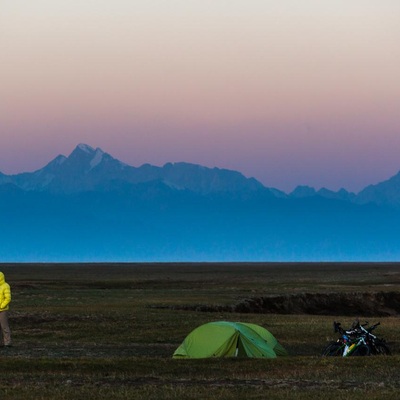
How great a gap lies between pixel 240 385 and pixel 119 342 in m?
17.1

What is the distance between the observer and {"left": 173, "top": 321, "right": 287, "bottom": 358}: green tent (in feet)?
116

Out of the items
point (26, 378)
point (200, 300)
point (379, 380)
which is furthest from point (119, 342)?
point (200, 300)

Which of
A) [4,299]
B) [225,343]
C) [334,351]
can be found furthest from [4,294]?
[334,351]

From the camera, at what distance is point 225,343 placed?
3544 cm

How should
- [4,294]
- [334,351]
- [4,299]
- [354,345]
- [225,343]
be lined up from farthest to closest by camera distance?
[4,299] → [4,294] → [334,351] → [225,343] → [354,345]

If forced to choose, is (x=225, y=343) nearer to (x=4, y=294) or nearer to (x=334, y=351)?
(x=334, y=351)

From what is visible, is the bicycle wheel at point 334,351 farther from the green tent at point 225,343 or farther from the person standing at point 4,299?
the person standing at point 4,299

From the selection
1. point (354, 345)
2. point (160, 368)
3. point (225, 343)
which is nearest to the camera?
point (160, 368)

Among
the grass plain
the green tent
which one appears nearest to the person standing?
the grass plain

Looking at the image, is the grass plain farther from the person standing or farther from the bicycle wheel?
the bicycle wheel

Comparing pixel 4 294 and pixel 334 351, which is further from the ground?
pixel 4 294

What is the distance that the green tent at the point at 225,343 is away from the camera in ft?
116

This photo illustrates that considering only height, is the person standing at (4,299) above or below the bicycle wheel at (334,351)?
above

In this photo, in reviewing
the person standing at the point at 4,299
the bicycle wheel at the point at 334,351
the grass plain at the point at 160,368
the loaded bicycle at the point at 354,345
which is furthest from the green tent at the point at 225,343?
the person standing at the point at 4,299
